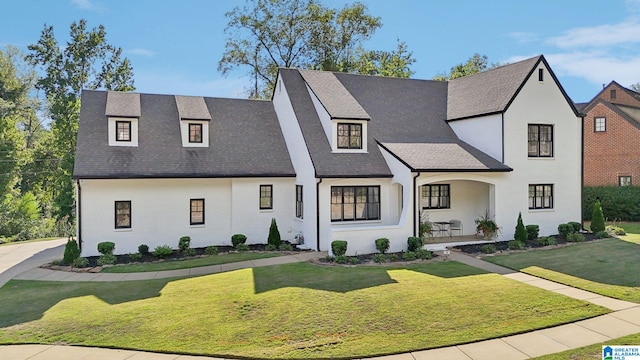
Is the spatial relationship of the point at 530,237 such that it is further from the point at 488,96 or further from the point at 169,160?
the point at 169,160

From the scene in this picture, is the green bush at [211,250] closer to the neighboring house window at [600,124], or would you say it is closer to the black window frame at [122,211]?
the black window frame at [122,211]

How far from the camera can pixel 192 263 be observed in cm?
1717

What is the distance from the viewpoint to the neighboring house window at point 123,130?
803 inches

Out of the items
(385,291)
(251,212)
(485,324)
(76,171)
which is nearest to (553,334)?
(485,324)

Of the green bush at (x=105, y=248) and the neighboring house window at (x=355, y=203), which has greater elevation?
the neighboring house window at (x=355, y=203)

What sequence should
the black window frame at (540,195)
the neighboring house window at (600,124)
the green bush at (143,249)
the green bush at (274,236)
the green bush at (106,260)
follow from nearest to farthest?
the green bush at (106,260) < the green bush at (143,249) < the green bush at (274,236) < the black window frame at (540,195) < the neighboring house window at (600,124)

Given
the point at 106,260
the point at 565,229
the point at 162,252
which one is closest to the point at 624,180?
the point at 565,229

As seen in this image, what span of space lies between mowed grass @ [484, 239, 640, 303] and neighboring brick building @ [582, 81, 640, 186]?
50.3 feet

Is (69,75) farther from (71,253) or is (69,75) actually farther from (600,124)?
(600,124)

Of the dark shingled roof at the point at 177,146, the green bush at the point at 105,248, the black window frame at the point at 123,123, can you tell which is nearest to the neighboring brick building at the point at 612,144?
the dark shingled roof at the point at 177,146

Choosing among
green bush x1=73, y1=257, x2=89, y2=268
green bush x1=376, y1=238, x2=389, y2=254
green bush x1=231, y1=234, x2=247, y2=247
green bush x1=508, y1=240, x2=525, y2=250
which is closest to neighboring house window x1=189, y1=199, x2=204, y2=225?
green bush x1=231, y1=234, x2=247, y2=247

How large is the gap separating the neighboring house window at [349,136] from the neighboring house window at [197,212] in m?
7.16

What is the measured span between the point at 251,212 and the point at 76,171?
778 cm

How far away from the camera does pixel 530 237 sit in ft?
66.6
